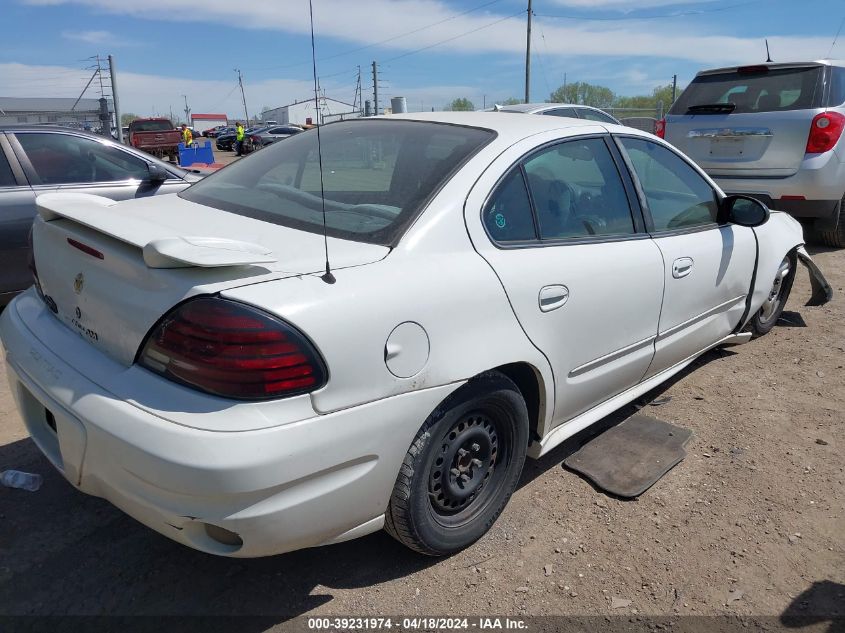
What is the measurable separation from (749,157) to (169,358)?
6.61 metres

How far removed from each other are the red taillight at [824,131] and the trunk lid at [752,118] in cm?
5

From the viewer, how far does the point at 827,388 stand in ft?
12.9

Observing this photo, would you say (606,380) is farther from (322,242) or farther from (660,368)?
(322,242)

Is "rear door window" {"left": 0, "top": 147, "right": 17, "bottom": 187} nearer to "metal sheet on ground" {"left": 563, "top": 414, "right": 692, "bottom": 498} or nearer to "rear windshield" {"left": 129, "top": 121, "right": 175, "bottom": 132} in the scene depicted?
"metal sheet on ground" {"left": 563, "top": 414, "right": 692, "bottom": 498}

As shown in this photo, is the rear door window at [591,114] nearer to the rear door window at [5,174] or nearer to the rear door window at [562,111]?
the rear door window at [562,111]

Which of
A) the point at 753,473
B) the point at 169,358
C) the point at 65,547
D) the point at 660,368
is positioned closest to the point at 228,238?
the point at 169,358

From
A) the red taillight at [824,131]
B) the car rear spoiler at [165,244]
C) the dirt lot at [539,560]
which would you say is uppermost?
the red taillight at [824,131]

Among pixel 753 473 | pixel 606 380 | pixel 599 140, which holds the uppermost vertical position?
pixel 599 140

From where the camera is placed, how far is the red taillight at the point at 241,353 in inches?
69.3

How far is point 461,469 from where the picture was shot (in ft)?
7.97

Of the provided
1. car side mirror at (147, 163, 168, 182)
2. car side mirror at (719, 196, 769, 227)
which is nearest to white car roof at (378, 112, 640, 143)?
car side mirror at (719, 196, 769, 227)

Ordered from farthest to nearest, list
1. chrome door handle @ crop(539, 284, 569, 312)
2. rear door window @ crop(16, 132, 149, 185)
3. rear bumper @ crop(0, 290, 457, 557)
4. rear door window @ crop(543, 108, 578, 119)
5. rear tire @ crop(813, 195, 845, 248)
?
rear door window @ crop(543, 108, 578, 119), rear tire @ crop(813, 195, 845, 248), rear door window @ crop(16, 132, 149, 185), chrome door handle @ crop(539, 284, 569, 312), rear bumper @ crop(0, 290, 457, 557)

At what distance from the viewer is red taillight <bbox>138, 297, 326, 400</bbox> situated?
176 centimetres

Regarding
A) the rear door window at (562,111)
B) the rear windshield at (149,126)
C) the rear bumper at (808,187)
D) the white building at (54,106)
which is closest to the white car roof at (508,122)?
the rear bumper at (808,187)
